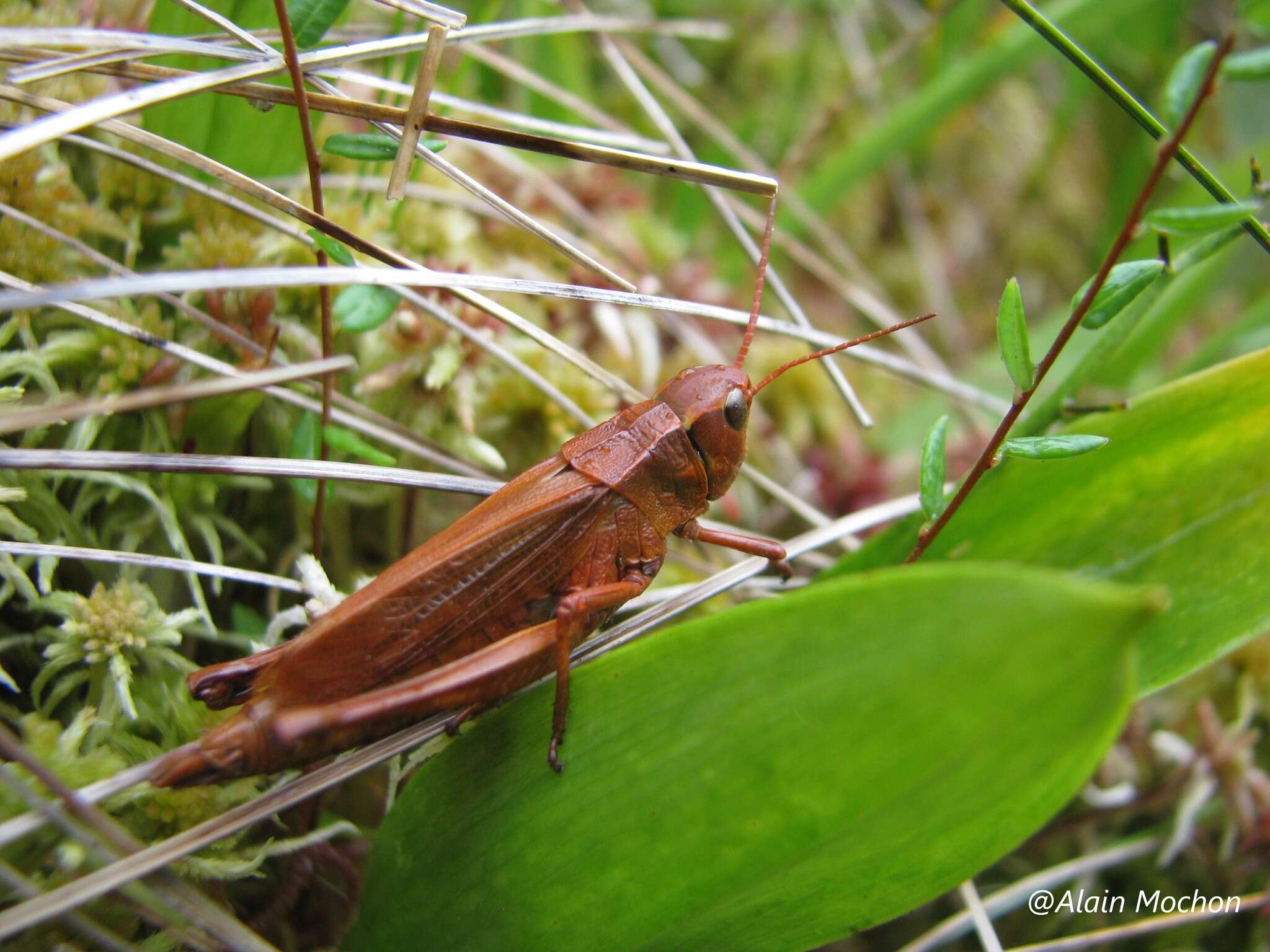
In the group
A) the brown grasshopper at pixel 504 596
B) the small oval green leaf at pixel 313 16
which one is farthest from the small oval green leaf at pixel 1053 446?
the small oval green leaf at pixel 313 16

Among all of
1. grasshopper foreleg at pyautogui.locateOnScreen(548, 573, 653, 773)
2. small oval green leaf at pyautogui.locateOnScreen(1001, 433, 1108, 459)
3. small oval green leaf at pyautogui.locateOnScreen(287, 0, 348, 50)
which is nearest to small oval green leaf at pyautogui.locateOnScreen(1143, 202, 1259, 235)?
small oval green leaf at pyautogui.locateOnScreen(1001, 433, 1108, 459)

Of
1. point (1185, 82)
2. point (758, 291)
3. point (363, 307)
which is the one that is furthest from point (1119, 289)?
point (363, 307)

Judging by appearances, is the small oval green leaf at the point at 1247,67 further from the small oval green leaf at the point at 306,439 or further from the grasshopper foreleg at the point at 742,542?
the small oval green leaf at the point at 306,439

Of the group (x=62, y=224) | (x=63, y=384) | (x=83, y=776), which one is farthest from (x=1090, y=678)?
(x=62, y=224)

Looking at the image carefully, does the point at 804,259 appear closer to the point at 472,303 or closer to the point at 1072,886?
the point at 472,303

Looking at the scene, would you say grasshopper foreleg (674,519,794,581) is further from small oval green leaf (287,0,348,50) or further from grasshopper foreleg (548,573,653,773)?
small oval green leaf (287,0,348,50)

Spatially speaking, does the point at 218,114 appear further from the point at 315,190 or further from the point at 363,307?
the point at 363,307

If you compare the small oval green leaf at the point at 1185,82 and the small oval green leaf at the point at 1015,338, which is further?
the small oval green leaf at the point at 1015,338

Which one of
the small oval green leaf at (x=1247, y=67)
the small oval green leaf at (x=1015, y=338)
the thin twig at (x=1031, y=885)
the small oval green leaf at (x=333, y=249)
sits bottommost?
the thin twig at (x=1031, y=885)
